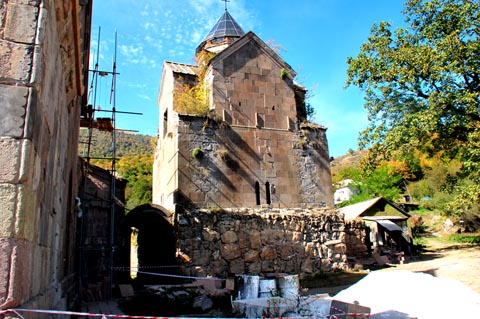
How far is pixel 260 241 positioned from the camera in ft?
33.8

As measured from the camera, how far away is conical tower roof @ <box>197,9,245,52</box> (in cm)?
1473

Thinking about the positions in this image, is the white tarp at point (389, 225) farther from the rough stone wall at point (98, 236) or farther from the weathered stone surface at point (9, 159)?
the weathered stone surface at point (9, 159)

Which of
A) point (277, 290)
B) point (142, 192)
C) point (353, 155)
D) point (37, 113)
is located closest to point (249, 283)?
point (277, 290)

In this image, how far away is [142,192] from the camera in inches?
1121

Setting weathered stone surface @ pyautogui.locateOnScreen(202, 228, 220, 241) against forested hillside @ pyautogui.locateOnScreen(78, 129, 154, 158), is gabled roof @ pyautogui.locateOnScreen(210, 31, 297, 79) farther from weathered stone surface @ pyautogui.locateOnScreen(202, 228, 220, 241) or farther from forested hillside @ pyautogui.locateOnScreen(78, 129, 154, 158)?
forested hillside @ pyautogui.locateOnScreen(78, 129, 154, 158)

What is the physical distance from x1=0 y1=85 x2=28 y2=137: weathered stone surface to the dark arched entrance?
6.38 meters

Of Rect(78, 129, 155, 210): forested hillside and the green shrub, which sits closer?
the green shrub

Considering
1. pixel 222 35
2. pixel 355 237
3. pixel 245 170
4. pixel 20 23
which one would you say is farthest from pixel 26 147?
pixel 222 35

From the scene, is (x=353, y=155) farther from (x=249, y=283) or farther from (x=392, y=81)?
(x=249, y=283)

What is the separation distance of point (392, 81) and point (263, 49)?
6.10 m

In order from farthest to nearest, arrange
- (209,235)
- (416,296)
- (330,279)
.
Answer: (330,279)
(209,235)
(416,296)

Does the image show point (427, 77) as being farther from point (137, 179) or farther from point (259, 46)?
point (137, 179)

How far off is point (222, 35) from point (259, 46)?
3.45 metres

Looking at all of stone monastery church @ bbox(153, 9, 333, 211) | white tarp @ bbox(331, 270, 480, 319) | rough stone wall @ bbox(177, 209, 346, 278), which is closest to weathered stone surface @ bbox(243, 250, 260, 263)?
rough stone wall @ bbox(177, 209, 346, 278)
